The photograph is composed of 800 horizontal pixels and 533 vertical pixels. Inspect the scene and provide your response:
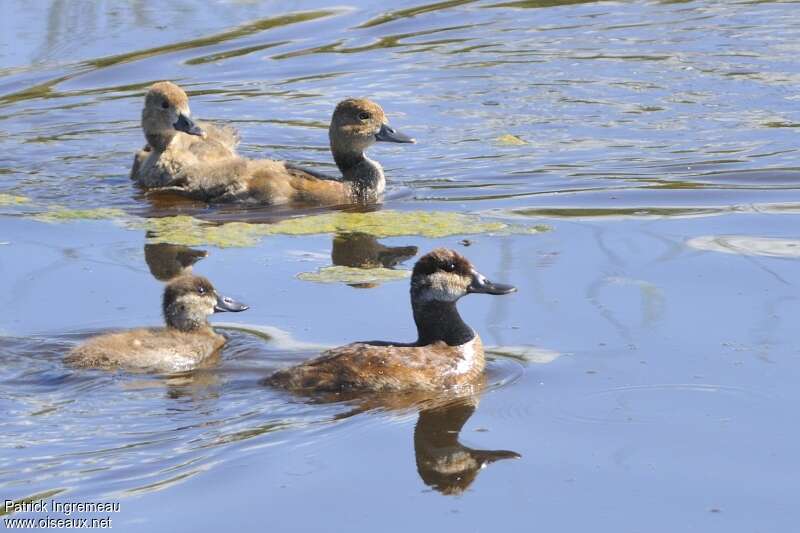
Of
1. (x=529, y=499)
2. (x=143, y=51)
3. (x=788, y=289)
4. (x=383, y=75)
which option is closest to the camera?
(x=529, y=499)

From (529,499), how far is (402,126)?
308 inches

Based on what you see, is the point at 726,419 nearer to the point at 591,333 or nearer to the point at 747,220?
the point at 591,333

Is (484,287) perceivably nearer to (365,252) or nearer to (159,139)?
(365,252)

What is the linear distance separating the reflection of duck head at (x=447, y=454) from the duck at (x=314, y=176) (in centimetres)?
431

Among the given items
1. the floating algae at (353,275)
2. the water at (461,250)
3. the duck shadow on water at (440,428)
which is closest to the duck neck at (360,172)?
the water at (461,250)

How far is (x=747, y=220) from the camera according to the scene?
34.3ft

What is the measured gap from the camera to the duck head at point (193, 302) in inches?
342

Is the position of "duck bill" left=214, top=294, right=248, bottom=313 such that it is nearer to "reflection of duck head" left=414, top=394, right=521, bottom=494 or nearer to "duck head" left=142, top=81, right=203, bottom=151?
"reflection of duck head" left=414, top=394, right=521, bottom=494

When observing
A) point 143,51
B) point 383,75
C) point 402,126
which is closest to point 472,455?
point 402,126

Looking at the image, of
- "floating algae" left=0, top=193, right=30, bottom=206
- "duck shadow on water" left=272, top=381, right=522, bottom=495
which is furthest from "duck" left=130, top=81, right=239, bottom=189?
"duck shadow on water" left=272, top=381, right=522, bottom=495

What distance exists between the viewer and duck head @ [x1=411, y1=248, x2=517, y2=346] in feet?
26.9

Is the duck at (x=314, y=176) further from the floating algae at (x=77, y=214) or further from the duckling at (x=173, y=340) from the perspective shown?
the duckling at (x=173, y=340)

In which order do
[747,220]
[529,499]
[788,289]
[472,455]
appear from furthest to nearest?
[747,220], [788,289], [472,455], [529,499]

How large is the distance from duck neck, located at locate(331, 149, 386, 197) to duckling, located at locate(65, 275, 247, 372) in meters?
3.16
